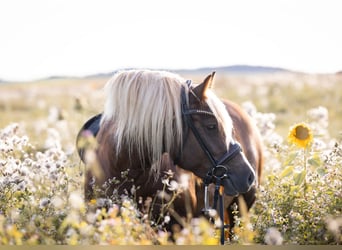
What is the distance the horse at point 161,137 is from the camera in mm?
3885

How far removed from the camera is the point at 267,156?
21.4ft

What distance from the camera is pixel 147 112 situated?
387cm

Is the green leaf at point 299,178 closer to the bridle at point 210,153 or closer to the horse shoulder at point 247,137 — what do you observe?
the horse shoulder at point 247,137

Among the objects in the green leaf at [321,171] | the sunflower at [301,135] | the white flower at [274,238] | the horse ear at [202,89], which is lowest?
the white flower at [274,238]

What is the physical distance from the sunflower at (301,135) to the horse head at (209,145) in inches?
38.3

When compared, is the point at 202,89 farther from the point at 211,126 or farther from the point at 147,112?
the point at 147,112

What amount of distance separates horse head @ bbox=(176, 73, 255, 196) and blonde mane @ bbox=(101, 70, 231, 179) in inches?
2.7

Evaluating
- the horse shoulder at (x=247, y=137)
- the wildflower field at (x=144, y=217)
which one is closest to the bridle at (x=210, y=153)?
the wildflower field at (x=144, y=217)

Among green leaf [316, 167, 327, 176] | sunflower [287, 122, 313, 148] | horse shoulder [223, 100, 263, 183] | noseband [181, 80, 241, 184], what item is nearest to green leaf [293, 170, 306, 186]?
green leaf [316, 167, 327, 176]

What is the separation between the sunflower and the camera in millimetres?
4875

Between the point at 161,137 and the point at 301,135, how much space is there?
1.46 metres

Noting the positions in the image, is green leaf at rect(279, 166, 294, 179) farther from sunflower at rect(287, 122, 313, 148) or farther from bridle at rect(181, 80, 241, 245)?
bridle at rect(181, 80, 241, 245)

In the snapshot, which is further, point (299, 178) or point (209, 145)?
point (299, 178)

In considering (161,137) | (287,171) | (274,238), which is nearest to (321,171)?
(287,171)
